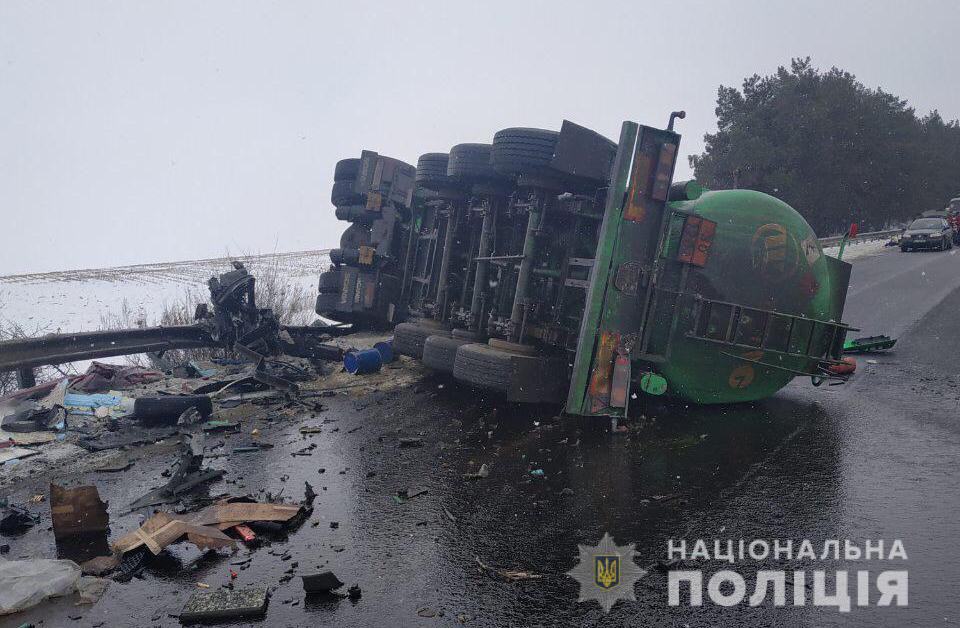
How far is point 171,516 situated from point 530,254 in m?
3.58

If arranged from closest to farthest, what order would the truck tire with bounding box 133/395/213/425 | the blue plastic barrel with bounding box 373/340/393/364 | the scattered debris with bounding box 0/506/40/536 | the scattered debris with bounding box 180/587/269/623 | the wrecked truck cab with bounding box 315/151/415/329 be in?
the scattered debris with bounding box 180/587/269/623 → the scattered debris with bounding box 0/506/40/536 → the truck tire with bounding box 133/395/213/425 → the blue plastic barrel with bounding box 373/340/393/364 → the wrecked truck cab with bounding box 315/151/415/329

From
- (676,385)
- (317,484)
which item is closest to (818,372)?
(676,385)

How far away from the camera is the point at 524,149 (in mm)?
5391

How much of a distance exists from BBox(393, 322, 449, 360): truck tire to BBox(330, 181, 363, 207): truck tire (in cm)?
294

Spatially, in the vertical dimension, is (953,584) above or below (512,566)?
above

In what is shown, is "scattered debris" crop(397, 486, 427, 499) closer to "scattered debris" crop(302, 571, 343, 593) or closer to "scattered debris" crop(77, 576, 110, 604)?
"scattered debris" crop(302, 571, 343, 593)

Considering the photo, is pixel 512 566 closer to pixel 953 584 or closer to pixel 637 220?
pixel 953 584

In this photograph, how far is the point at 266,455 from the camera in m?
4.86

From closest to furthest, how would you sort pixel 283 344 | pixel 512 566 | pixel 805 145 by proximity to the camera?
pixel 512 566 → pixel 283 344 → pixel 805 145

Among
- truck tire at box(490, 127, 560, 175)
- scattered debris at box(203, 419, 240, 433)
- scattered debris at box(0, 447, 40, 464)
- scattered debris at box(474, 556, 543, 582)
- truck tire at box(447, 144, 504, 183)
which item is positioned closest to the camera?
scattered debris at box(474, 556, 543, 582)

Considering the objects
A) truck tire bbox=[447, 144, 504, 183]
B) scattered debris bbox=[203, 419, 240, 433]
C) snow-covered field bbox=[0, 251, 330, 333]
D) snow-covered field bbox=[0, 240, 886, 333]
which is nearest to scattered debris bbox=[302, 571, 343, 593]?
scattered debris bbox=[203, 419, 240, 433]

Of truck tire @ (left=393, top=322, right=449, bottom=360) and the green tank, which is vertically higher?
the green tank

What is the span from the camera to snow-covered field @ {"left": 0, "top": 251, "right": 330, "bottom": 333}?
12719 millimetres

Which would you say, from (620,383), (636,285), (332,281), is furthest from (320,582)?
(332,281)
